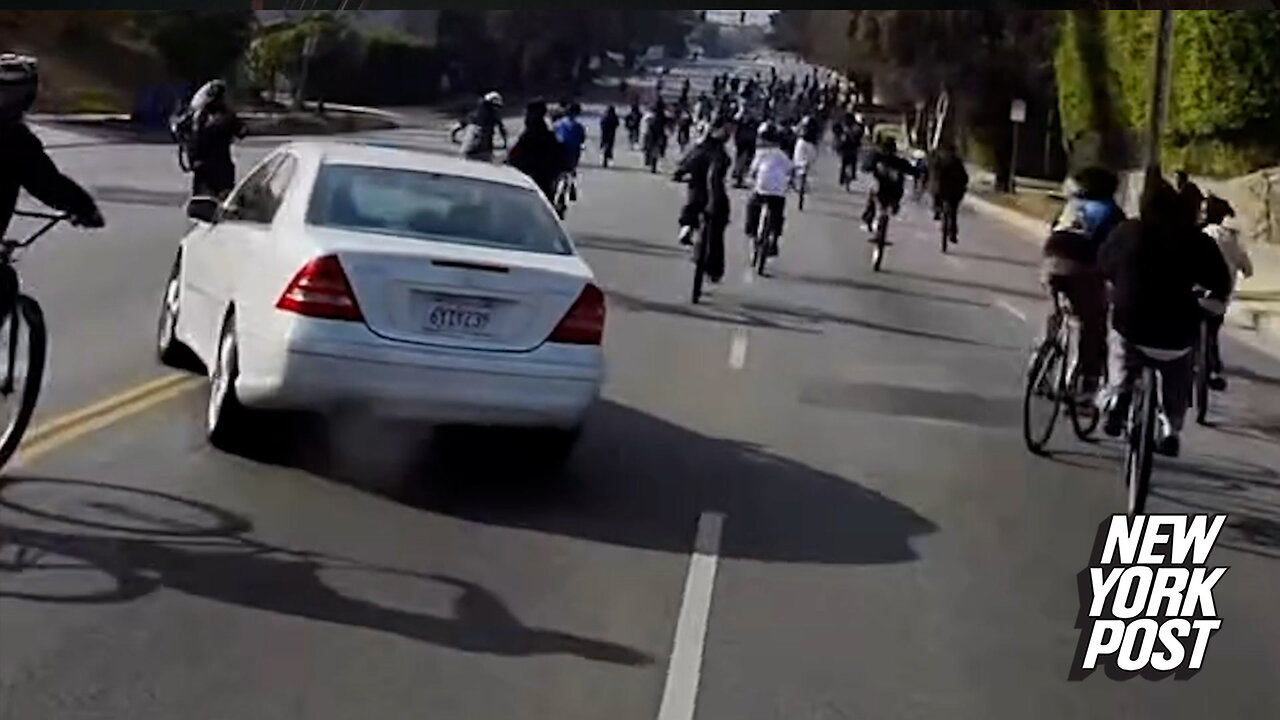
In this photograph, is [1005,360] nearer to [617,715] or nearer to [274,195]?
[274,195]

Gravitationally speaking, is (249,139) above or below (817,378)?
above

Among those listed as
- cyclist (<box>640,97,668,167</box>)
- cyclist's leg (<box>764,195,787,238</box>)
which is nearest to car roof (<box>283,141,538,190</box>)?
cyclist's leg (<box>764,195,787,238</box>)

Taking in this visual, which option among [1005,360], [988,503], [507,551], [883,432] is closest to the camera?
[507,551]

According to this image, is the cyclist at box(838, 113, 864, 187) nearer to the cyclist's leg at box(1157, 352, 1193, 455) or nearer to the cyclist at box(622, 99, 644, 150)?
the cyclist at box(622, 99, 644, 150)

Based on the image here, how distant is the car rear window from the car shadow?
987 mm

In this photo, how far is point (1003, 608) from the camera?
8.02 metres

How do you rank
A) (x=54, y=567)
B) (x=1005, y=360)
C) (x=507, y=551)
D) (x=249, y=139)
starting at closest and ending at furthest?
(x=54, y=567) → (x=507, y=551) → (x=249, y=139) → (x=1005, y=360)

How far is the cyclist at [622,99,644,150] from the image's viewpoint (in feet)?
100

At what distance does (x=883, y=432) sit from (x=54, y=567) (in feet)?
19.1

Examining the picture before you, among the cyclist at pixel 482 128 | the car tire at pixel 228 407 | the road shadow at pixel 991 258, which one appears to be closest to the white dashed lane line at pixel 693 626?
the car tire at pixel 228 407

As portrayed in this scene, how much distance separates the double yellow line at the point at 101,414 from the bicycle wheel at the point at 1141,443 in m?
4.46

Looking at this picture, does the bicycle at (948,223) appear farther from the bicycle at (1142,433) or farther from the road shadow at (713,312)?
the bicycle at (1142,433)

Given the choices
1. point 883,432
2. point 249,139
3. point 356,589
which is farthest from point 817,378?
point 356,589

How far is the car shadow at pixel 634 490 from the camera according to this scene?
902cm
